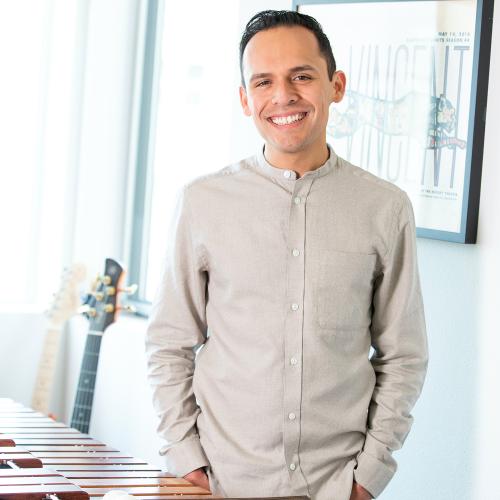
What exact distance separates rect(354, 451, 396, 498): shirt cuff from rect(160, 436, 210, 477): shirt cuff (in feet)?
1.07

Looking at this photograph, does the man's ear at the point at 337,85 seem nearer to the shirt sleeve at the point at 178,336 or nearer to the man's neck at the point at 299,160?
the man's neck at the point at 299,160

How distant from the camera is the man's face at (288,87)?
→ 2250 millimetres

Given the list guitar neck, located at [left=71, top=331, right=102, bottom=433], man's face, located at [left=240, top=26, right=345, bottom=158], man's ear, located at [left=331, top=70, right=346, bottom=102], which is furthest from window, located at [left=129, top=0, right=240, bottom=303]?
man's face, located at [left=240, top=26, right=345, bottom=158]

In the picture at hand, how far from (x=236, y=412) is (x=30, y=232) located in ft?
8.25

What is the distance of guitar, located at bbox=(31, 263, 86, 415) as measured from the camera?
13.8 feet

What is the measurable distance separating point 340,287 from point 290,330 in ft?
0.47

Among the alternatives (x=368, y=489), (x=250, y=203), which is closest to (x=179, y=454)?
(x=368, y=489)

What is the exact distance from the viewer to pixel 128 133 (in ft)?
15.2

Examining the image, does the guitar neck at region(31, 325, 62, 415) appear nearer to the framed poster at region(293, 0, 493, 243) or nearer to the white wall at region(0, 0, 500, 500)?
the white wall at region(0, 0, 500, 500)

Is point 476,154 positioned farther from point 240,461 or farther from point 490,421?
point 240,461

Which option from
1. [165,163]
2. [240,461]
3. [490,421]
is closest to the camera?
[240,461]

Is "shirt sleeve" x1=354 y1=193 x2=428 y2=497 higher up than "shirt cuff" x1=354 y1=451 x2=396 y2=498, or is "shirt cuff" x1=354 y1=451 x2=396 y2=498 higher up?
"shirt sleeve" x1=354 y1=193 x2=428 y2=497

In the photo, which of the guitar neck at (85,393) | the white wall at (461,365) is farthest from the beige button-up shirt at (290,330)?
the guitar neck at (85,393)

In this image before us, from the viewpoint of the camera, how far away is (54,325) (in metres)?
4.24
